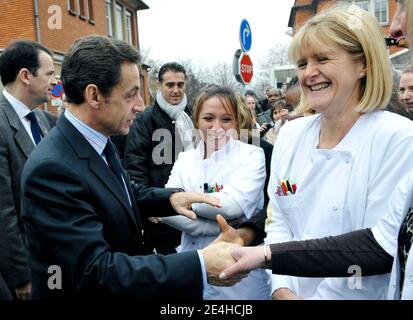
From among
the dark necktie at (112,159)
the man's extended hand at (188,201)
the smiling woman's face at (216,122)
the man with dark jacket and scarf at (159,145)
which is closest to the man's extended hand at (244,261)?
the man's extended hand at (188,201)

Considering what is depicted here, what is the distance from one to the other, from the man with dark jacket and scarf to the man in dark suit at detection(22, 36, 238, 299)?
1806 millimetres

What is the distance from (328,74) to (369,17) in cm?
30

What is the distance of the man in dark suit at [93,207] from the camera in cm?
159

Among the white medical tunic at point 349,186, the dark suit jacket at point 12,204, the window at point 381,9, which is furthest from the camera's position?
the window at point 381,9

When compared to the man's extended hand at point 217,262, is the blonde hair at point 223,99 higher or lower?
higher

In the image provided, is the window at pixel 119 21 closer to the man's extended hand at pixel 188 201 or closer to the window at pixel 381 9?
the window at pixel 381 9

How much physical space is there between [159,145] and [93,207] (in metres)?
2.43

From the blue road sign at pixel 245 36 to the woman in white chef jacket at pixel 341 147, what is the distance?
15.3 feet

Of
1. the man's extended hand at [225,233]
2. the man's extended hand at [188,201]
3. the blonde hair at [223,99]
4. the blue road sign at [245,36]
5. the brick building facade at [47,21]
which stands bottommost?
the man's extended hand at [225,233]

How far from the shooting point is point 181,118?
439 cm

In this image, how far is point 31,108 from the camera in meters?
3.38

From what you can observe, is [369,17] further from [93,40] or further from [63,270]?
[63,270]

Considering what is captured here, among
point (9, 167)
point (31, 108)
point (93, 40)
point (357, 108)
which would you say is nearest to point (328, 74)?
point (357, 108)

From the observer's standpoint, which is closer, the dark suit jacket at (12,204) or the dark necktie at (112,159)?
the dark necktie at (112,159)
